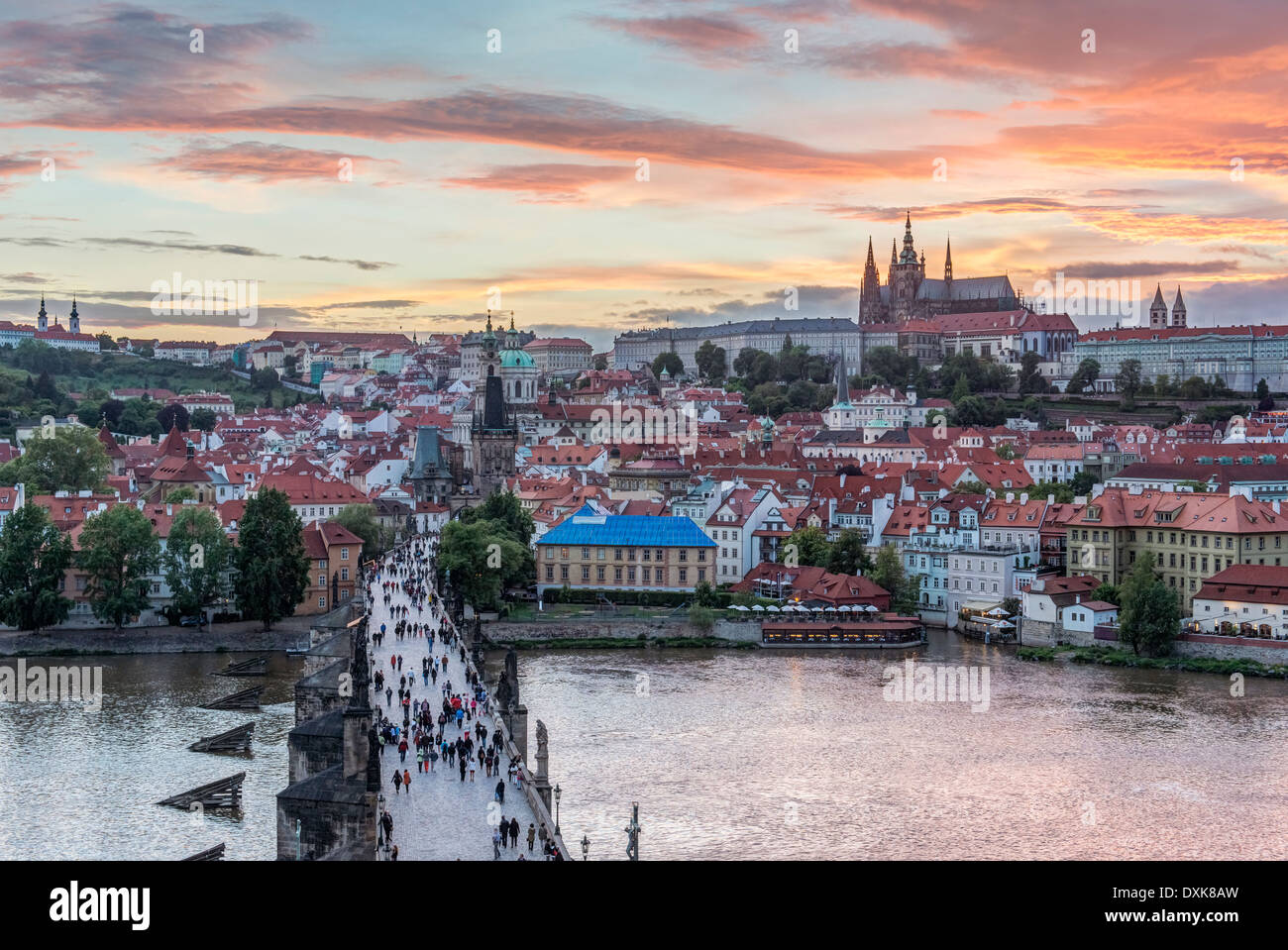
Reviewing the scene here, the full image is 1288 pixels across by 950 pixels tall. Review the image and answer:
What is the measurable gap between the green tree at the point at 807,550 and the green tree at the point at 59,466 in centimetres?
1853

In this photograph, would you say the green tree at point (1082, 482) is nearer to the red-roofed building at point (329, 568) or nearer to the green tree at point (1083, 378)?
the red-roofed building at point (329, 568)

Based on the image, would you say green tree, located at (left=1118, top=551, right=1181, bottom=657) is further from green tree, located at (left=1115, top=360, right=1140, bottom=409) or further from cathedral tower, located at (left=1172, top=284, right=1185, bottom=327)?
cathedral tower, located at (left=1172, top=284, right=1185, bottom=327)

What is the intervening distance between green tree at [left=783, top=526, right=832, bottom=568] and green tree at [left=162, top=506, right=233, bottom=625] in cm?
1120

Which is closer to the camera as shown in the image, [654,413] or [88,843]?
[88,843]

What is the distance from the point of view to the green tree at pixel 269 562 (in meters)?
27.7

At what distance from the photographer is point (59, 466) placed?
4169cm

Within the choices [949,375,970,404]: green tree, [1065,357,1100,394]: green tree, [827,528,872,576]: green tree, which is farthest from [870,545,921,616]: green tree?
[1065,357,1100,394]: green tree

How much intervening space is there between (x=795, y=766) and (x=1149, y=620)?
10385mm

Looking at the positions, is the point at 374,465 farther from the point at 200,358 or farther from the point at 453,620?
the point at 200,358

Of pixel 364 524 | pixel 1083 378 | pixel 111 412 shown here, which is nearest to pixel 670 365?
pixel 1083 378

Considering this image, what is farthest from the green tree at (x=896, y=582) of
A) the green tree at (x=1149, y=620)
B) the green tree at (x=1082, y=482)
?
the green tree at (x=1082, y=482)

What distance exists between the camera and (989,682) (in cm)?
2325
